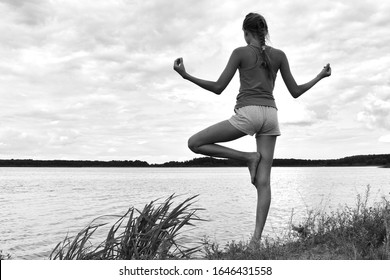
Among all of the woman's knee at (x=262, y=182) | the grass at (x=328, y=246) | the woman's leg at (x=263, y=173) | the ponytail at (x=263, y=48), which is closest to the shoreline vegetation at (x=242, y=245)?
the grass at (x=328, y=246)

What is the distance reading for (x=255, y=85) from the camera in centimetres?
507

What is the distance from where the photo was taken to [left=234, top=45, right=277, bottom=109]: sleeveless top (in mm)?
5062

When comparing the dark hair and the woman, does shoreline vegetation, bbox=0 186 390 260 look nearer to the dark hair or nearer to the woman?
the woman

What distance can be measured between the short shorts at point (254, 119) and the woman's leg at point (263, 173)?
0.15 meters

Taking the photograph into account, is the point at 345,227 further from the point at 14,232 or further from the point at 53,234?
the point at 14,232

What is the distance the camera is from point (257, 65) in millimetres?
5062

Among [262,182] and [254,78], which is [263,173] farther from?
[254,78]

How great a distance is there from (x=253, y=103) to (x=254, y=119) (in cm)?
19

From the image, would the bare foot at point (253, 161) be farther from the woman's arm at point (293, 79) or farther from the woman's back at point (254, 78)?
the woman's arm at point (293, 79)

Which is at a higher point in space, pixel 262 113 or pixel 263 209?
pixel 262 113

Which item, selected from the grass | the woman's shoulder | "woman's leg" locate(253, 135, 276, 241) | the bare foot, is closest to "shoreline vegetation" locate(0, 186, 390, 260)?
the grass
